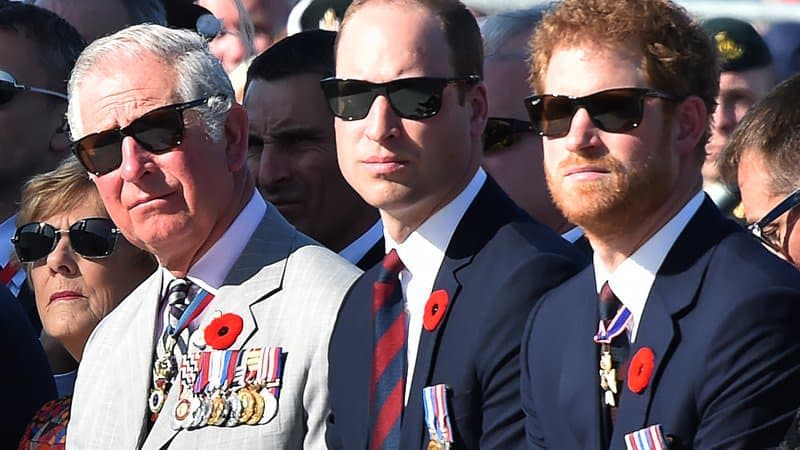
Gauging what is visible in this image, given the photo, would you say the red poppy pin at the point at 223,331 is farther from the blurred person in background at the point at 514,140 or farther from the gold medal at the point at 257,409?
the blurred person in background at the point at 514,140

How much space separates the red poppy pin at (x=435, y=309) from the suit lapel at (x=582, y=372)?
33 cm

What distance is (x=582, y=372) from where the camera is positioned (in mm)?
4297

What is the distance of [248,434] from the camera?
4812mm

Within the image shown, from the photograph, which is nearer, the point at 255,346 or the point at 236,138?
the point at 255,346

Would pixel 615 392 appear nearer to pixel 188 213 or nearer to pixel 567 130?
pixel 567 130

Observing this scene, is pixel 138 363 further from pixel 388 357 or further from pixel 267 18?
pixel 267 18

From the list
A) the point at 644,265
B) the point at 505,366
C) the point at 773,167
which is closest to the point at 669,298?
the point at 644,265

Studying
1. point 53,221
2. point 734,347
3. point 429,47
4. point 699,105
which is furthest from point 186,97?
point 734,347

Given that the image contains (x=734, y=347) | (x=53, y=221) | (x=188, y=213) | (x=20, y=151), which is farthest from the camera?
(x=20, y=151)

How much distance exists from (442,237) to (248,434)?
74 centimetres

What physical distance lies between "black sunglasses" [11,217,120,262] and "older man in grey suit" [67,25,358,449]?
719 mm

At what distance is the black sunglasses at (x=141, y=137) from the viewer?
16.6 feet

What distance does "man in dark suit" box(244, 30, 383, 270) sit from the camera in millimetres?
6039

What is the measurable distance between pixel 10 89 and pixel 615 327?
330 centimetres
